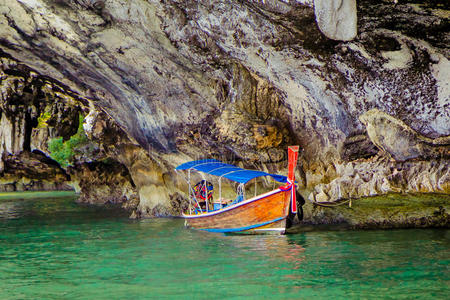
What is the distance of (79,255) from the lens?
10.4 meters

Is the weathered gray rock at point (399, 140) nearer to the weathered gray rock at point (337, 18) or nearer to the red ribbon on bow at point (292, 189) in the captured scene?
the red ribbon on bow at point (292, 189)

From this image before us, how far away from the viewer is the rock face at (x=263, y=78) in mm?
10180

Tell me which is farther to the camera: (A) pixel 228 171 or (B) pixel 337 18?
(A) pixel 228 171

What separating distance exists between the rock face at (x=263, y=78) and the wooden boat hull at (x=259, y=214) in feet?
5.70

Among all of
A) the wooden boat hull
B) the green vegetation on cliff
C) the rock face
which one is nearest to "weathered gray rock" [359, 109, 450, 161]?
the rock face

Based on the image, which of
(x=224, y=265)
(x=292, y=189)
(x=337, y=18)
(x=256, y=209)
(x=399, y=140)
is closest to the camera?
(x=224, y=265)

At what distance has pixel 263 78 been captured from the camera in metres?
13.5

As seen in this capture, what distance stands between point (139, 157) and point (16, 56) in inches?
247

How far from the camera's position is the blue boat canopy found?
41.4 feet

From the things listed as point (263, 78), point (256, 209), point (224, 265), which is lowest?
point (224, 265)

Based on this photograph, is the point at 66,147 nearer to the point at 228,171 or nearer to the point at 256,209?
the point at 228,171

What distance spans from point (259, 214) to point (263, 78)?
152 inches

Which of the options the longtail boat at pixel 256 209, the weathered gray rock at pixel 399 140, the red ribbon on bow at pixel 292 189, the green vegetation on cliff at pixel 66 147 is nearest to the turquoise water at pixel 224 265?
the longtail boat at pixel 256 209

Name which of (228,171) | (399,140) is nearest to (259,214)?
(228,171)
